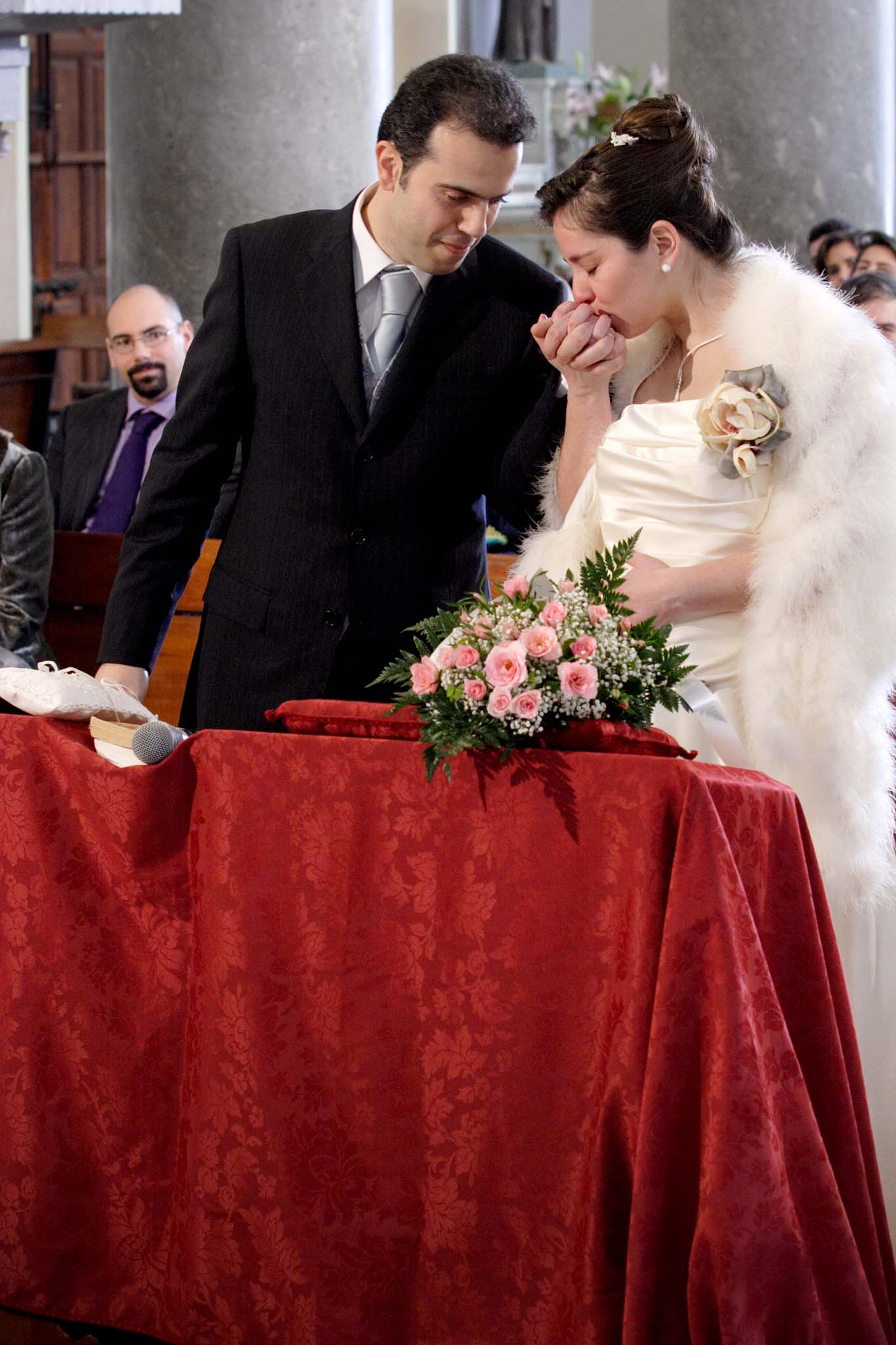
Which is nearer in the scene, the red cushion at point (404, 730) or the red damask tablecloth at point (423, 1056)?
the red damask tablecloth at point (423, 1056)

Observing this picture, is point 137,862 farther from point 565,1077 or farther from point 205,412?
point 205,412

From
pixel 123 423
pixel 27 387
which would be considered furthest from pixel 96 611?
pixel 27 387

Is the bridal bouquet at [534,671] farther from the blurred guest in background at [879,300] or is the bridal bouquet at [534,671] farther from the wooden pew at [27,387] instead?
the wooden pew at [27,387]

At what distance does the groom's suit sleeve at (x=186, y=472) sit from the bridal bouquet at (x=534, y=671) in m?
0.74

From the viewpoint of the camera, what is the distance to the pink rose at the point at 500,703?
192cm

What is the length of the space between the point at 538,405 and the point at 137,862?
100 centimetres

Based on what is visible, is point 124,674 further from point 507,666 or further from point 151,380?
point 151,380

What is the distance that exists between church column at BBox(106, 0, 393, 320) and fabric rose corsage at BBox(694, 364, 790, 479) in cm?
265

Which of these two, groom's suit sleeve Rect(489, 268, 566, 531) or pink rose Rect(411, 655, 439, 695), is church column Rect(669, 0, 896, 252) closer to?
groom's suit sleeve Rect(489, 268, 566, 531)

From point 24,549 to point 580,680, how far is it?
258 cm

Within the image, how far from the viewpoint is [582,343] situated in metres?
2.43

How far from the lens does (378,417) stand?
2611mm

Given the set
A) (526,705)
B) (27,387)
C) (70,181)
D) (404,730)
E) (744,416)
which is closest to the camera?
(526,705)

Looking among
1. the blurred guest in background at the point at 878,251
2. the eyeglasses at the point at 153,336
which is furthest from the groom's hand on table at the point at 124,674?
the blurred guest in background at the point at 878,251
